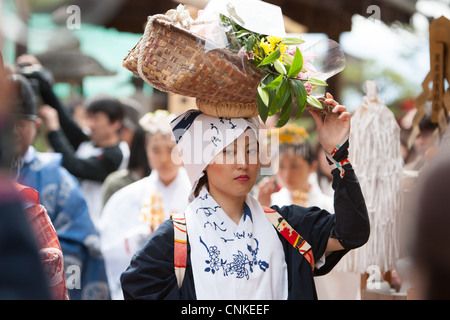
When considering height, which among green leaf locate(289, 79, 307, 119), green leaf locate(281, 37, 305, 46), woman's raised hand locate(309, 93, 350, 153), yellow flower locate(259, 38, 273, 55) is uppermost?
green leaf locate(281, 37, 305, 46)

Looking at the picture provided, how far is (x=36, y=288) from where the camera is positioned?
1.05m

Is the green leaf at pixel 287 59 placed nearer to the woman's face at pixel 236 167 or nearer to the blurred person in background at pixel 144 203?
the woman's face at pixel 236 167

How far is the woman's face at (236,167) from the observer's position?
2.40m

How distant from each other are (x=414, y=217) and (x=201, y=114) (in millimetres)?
1484

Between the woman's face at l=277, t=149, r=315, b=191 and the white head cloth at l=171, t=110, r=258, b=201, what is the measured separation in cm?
230

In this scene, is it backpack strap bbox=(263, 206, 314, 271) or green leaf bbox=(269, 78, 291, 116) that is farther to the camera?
backpack strap bbox=(263, 206, 314, 271)

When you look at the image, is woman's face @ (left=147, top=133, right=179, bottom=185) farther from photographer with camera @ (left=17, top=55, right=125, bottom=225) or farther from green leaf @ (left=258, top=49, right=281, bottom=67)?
A: green leaf @ (left=258, top=49, right=281, bottom=67)

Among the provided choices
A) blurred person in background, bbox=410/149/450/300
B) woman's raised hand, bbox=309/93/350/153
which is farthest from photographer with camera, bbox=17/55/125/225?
blurred person in background, bbox=410/149/450/300

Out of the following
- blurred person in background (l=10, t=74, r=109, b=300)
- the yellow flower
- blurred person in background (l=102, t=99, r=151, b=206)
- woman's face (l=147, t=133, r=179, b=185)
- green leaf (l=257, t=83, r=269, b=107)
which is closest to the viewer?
green leaf (l=257, t=83, r=269, b=107)

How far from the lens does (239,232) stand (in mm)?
2371

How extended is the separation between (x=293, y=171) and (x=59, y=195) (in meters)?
1.78

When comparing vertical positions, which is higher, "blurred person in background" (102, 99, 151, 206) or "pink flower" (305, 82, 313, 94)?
"pink flower" (305, 82, 313, 94)

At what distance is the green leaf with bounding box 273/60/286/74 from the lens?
219cm

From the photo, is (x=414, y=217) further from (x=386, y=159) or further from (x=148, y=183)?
(x=148, y=183)
